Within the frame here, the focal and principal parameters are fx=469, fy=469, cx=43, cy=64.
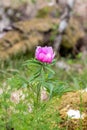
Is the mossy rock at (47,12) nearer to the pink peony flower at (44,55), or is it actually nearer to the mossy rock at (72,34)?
the mossy rock at (72,34)

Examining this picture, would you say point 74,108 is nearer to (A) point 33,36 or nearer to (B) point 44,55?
(B) point 44,55

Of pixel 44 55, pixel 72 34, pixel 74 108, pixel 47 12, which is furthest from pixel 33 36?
pixel 44 55

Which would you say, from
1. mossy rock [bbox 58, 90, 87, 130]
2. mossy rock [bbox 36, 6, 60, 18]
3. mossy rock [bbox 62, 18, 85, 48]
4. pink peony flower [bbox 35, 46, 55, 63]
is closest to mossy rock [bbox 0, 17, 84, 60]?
mossy rock [bbox 62, 18, 85, 48]

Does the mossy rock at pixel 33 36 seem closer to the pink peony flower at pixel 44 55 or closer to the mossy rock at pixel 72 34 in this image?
the mossy rock at pixel 72 34

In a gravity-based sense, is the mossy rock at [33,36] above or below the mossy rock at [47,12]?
below

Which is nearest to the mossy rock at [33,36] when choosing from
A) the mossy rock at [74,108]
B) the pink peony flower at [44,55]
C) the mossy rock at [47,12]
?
the mossy rock at [47,12]

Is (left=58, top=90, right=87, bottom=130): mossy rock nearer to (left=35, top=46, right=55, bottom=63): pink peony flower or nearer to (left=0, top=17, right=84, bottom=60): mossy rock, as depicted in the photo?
(left=35, top=46, right=55, bottom=63): pink peony flower

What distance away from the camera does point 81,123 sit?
327cm

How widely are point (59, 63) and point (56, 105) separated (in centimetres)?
565

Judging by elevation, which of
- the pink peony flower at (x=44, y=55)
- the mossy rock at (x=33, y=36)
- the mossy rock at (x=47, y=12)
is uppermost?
the mossy rock at (x=47, y=12)

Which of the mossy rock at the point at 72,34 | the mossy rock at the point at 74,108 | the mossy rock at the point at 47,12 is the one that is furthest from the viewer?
the mossy rock at the point at 47,12

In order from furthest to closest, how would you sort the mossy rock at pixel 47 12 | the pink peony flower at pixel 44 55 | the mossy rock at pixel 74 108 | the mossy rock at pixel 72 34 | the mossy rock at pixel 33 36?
the mossy rock at pixel 47 12, the mossy rock at pixel 72 34, the mossy rock at pixel 33 36, the mossy rock at pixel 74 108, the pink peony flower at pixel 44 55

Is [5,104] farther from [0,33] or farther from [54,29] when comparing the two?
[54,29]

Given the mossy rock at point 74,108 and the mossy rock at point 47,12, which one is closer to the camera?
the mossy rock at point 74,108
